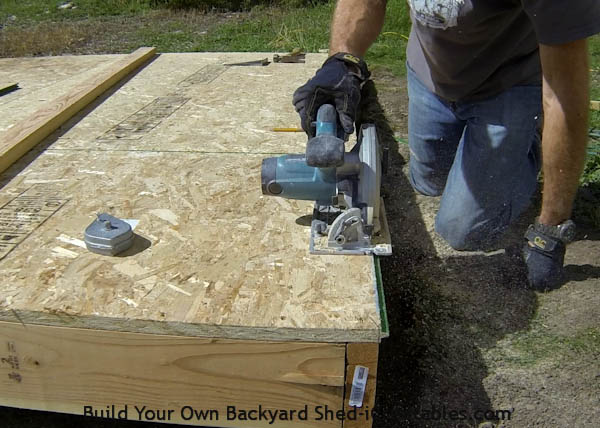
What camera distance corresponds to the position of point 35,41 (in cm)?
735

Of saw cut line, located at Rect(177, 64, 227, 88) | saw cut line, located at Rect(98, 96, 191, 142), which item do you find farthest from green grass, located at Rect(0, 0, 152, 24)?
saw cut line, located at Rect(98, 96, 191, 142)

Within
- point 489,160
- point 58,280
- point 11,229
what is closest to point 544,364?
point 489,160

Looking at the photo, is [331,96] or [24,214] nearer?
[331,96]

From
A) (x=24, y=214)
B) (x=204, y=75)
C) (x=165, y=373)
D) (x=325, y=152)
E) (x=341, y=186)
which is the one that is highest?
(x=325, y=152)

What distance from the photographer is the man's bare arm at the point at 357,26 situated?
2.37 m

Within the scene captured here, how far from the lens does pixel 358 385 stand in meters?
1.46

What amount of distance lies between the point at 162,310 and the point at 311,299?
0.40 meters

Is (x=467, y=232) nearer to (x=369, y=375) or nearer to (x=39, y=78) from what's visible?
(x=369, y=375)

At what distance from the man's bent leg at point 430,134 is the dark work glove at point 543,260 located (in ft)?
2.52

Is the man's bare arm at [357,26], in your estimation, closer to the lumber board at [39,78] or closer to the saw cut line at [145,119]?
the saw cut line at [145,119]

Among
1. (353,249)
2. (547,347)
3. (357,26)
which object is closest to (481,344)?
(547,347)

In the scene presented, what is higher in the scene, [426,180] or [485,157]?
[485,157]

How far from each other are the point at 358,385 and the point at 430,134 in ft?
5.67

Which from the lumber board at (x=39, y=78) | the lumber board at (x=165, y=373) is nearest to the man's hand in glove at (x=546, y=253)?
the lumber board at (x=165, y=373)
